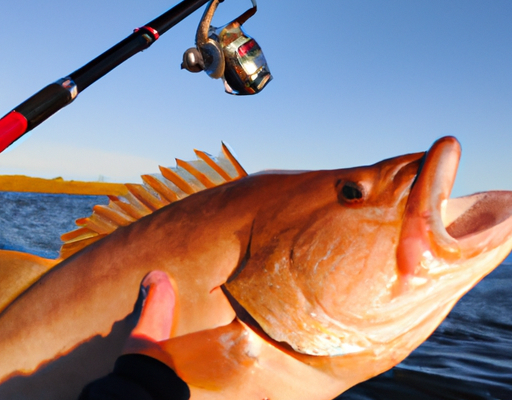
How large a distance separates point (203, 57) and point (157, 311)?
1.57 metres

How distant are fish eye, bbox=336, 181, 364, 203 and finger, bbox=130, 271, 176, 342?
60 centimetres

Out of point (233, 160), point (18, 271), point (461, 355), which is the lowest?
point (461, 355)

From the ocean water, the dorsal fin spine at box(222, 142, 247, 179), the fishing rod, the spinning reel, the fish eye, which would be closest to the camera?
the fish eye

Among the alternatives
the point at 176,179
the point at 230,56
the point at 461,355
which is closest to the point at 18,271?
the point at 176,179

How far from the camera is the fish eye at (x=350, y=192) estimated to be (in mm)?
1193

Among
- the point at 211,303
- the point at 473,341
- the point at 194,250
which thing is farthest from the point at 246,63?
the point at 473,341

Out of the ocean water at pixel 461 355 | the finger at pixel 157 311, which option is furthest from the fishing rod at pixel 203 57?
the ocean water at pixel 461 355

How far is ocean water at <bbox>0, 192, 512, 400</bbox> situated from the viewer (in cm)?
250

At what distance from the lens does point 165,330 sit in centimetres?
129

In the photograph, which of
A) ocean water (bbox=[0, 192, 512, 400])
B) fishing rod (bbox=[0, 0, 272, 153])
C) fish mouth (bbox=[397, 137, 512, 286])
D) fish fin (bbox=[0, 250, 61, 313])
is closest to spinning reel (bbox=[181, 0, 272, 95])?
fishing rod (bbox=[0, 0, 272, 153])

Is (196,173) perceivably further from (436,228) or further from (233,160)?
(436,228)

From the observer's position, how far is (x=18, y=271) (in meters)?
1.92

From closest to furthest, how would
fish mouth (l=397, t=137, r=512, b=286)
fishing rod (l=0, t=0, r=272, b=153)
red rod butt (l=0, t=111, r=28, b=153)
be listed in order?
fish mouth (l=397, t=137, r=512, b=286) < red rod butt (l=0, t=111, r=28, b=153) < fishing rod (l=0, t=0, r=272, b=153)

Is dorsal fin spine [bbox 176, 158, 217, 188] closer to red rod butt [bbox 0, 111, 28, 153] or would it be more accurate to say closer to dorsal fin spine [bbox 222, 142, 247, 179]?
dorsal fin spine [bbox 222, 142, 247, 179]
